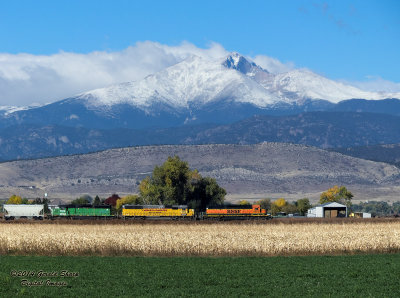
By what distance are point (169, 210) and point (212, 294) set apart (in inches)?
3255

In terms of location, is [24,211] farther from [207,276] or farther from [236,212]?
[207,276]

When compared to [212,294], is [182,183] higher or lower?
higher

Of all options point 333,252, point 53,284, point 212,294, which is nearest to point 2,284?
point 53,284

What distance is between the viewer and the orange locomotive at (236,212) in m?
119

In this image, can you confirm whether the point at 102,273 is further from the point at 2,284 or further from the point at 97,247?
the point at 97,247

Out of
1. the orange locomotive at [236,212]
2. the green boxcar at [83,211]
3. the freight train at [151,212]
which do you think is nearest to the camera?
the freight train at [151,212]

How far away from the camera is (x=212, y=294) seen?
116 feet

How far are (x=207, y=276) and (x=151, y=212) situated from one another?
7656 centimetres

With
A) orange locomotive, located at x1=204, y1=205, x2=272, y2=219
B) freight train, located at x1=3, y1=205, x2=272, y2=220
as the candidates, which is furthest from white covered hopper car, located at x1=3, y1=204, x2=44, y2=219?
orange locomotive, located at x1=204, y1=205, x2=272, y2=219

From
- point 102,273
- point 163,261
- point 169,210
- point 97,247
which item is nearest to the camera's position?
point 102,273

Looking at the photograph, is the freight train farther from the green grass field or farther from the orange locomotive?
the green grass field

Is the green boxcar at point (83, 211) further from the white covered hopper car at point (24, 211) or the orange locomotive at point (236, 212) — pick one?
the orange locomotive at point (236, 212)

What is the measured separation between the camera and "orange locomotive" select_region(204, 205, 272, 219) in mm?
119137

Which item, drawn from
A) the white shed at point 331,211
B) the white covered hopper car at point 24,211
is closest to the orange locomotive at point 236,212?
the white covered hopper car at point 24,211
